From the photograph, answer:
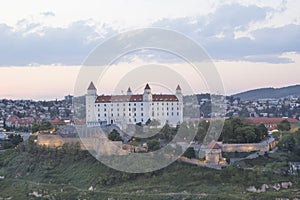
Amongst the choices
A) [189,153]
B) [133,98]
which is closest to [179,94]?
[133,98]

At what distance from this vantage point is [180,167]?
893 inches

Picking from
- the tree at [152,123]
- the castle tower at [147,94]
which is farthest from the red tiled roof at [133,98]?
the tree at [152,123]

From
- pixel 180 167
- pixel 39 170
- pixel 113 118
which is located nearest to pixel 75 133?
pixel 39 170

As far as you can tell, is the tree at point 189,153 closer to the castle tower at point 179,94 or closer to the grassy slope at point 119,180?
the grassy slope at point 119,180

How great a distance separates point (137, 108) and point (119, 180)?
12920 millimetres

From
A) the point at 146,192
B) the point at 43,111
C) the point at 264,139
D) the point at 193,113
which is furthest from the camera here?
the point at 43,111

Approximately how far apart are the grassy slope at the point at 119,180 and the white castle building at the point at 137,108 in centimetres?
860

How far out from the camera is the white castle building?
115 feet

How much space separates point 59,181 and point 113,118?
11.4 m

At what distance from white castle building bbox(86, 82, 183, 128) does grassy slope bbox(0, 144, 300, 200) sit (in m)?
8.60

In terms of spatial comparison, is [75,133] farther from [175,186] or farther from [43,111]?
[43,111]

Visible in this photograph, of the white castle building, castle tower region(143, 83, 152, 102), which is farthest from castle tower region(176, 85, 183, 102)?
castle tower region(143, 83, 152, 102)

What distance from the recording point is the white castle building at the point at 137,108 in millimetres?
34969

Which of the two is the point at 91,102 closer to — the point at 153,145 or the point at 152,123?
the point at 152,123
